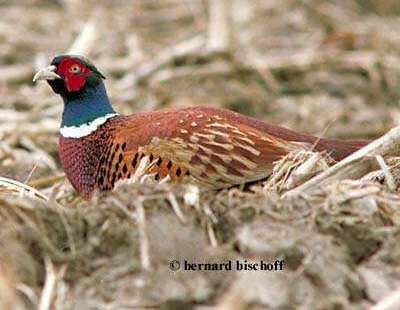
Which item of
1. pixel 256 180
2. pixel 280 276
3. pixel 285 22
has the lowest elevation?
pixel 285 22

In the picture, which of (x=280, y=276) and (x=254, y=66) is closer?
(x=280, y=276)

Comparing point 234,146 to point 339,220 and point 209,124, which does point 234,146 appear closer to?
point 209,124

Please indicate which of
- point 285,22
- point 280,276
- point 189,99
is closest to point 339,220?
point 280,276

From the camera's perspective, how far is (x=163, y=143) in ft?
17.9

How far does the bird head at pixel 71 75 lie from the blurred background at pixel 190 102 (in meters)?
0.48

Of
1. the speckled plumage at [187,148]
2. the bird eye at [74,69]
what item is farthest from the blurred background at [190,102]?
the bird eye at [74,69]

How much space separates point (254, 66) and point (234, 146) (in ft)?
13.9

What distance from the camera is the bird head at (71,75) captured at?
6008mm

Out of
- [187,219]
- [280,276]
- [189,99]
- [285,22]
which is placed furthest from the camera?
[285,22]

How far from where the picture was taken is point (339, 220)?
448 centimetres

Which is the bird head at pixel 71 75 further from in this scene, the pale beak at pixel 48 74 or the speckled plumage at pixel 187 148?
the speckled plumage at pixel 187 148

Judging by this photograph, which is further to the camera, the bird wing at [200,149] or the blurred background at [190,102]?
the bird wing at [200,149]

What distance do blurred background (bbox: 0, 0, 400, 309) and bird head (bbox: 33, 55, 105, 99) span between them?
0.48m

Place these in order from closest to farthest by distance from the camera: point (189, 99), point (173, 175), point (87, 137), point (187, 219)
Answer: point (187, 219), point (173, 175), point (87, 137), point (189, 99)
